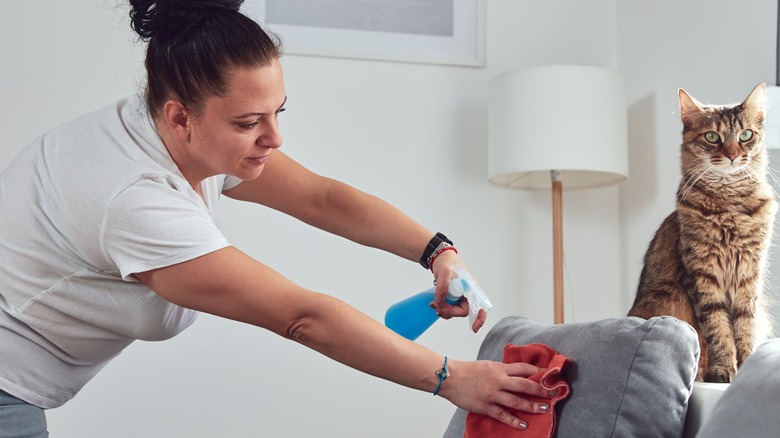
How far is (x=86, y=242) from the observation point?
126 centimetres

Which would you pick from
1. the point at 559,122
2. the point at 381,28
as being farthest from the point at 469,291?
the point at 381,28

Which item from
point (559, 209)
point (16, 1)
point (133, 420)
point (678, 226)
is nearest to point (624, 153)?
point (559, 209)

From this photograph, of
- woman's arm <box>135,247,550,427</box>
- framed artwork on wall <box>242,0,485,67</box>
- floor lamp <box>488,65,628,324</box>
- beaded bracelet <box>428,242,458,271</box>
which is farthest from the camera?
framed artwork on wall <box>242,0,485,67</box>

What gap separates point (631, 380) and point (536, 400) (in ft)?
0.45

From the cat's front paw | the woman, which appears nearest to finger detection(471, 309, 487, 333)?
the woman

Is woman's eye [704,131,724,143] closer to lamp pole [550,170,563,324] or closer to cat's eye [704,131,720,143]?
cat's eye [704,131,720,143]

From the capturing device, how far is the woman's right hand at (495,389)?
3.77ft

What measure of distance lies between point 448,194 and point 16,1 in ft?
4.90

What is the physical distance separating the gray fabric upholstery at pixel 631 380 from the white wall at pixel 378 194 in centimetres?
135

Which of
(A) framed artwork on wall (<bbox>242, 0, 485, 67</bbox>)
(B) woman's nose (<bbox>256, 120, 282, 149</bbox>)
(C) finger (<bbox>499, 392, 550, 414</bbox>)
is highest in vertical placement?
(A) framed artwork on wall (<bbox>242, 0, 485, 67</bbox>)

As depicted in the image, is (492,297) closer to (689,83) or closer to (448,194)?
(448,194)

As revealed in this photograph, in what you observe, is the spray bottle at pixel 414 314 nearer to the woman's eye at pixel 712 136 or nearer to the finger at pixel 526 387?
the finger at pixel 526 387

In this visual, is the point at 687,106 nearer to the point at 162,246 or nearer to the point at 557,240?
the point at 162,246

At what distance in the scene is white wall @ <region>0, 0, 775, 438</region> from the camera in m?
2.55
